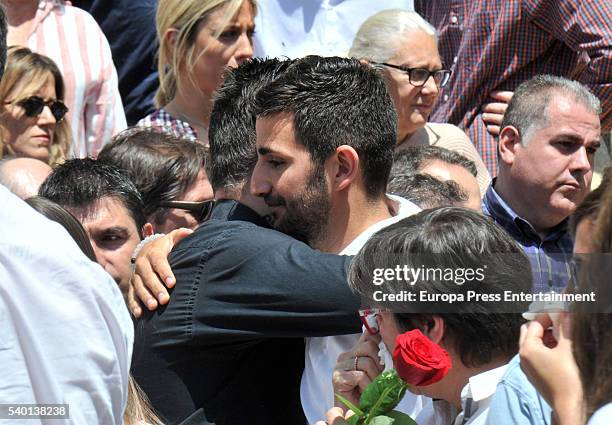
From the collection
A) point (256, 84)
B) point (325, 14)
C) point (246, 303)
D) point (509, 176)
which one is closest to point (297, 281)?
point (246, 303)

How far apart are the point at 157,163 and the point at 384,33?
1244mm

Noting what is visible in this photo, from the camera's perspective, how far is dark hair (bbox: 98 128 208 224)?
4.73 m

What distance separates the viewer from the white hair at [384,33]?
17.4ft

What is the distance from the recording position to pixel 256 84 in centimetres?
392

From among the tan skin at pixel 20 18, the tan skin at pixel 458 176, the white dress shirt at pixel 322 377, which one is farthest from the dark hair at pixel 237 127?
the tan skin at pixel 20 18

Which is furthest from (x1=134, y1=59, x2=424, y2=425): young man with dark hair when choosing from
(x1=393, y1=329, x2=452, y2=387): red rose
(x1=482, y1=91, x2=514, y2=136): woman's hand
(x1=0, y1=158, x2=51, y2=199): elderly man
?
(x1=482, y1=91, x2=514, y2=136): woman's hand

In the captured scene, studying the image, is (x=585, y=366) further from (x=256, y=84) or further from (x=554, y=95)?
(x=554, y=95)

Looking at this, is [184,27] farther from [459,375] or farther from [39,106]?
[459,375]

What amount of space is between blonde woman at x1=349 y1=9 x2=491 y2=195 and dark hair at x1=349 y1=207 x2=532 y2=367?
7.72 ft

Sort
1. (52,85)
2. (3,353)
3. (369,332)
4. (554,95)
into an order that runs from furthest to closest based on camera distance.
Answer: (52,85)
(554,95)
(369,332)
(3,353)

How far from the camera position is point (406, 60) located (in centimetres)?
529

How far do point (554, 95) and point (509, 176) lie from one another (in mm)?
394

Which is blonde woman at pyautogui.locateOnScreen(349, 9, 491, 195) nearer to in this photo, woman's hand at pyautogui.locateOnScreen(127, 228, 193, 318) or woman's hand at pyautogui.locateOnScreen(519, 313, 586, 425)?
woman's hand at pyautogui.locateOnScreen(127, 228, 193, 318)

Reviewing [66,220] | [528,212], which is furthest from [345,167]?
[528,212]
